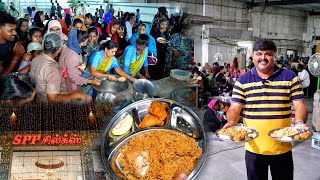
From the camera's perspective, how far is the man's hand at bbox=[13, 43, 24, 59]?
2285 mm

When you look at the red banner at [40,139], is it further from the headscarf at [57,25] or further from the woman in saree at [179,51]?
the woman in saree at [179,51]

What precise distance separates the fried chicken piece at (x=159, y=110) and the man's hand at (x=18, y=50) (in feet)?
3.08

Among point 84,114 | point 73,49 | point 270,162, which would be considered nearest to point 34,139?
point 84,114

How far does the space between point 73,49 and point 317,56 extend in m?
3.38

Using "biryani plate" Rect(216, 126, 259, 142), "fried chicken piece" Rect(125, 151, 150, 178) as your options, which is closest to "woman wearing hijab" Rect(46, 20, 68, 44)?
"fried chicken piece" Rect(125, 151, 150, 178)

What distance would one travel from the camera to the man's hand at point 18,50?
228 cm

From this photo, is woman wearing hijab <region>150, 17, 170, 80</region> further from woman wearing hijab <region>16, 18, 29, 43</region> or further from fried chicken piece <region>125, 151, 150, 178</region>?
woman wearing hijab <region>16, 18, 29, 43</region>

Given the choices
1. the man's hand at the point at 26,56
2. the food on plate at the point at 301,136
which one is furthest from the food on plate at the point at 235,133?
the man's hand at the point at 26,56

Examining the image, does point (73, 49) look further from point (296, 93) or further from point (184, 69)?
point (296, 93)

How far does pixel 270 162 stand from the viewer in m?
1.95

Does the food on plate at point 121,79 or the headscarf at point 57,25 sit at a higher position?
the headscarf at point 57,25

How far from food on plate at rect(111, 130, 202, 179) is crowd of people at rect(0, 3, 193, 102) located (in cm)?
54

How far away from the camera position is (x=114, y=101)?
8.39 ft

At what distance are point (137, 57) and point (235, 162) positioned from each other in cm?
143
